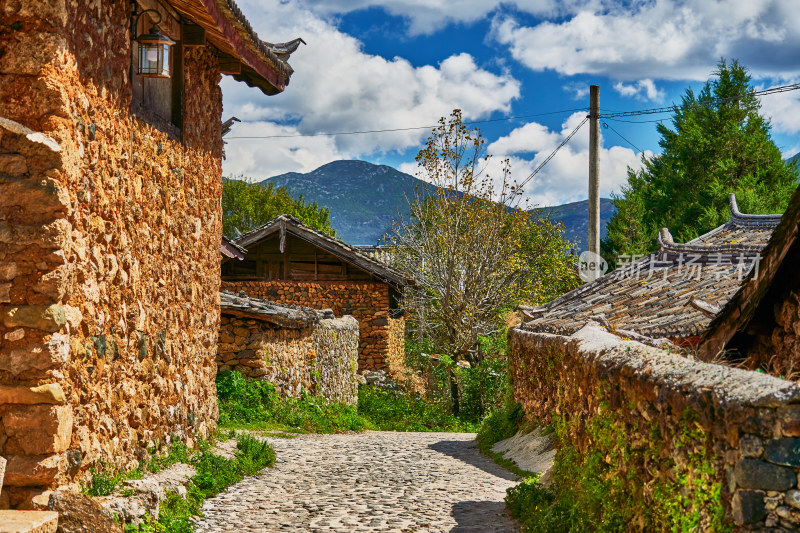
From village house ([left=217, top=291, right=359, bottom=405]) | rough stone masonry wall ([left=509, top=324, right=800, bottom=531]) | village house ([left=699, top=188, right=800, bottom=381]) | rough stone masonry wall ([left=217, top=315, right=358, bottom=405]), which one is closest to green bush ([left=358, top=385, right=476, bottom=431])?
rough stone masonry wall ([left=217, top=315, right=358, bottom=405])

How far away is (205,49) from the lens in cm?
855

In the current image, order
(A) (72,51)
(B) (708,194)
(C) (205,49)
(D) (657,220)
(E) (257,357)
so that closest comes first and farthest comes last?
(A) (72,51)
(C) (205,49)
(E) (257,357)
(B) (708,194)
(D) (657,220)

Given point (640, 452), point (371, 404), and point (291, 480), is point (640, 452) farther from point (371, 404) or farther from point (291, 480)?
point (371, 404)

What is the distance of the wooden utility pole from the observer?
15.9m

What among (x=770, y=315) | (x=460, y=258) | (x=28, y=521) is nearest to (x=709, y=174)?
(x=460, y=258)

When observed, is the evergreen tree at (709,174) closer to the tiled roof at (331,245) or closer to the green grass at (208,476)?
the tiled roof at (331,245)

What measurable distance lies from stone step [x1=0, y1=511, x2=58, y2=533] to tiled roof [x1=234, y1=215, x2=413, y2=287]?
1673 cm

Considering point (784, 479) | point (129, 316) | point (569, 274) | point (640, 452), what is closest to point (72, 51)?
point (129, 316)

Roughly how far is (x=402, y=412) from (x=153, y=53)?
14.3m

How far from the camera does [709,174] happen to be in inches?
1436

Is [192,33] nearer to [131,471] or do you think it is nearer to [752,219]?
[131,471]

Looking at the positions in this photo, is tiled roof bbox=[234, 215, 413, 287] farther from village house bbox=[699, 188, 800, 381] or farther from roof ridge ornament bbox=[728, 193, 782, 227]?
village house bbox=[699, 188, 800, 381]

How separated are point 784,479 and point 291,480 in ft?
21.3

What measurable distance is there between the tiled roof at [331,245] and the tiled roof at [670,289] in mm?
6942
